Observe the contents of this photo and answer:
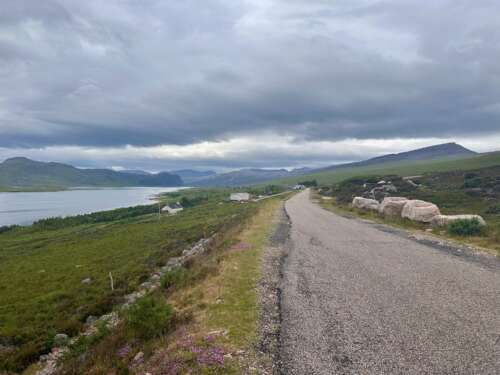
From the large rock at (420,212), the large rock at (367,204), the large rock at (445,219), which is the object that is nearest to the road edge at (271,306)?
the large rock at (445,219)

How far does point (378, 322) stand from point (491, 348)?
8.91ft

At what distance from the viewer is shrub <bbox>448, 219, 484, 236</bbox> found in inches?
922

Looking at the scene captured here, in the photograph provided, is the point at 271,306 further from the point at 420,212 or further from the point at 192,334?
the point at 420,212

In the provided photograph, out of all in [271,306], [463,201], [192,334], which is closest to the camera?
[192,334]

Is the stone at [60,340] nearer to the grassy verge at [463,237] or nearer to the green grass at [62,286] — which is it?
the green grass at [62,286]

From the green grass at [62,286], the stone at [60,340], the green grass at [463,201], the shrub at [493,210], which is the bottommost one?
the green grass at [62,286]

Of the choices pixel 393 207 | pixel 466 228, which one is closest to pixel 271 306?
pixel 466 228

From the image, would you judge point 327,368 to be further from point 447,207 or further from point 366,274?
point 447,207

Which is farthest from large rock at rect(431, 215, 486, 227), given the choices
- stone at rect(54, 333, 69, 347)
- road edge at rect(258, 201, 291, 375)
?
stone at rect(54, 333, 69, 347)

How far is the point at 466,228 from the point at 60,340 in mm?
29201

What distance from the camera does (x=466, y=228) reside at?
2367 centimetres

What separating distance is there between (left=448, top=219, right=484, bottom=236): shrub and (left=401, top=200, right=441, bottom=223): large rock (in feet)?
14.2

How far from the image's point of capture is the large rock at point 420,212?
2930cm

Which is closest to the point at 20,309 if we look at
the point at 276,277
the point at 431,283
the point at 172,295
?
the point at 172,295
